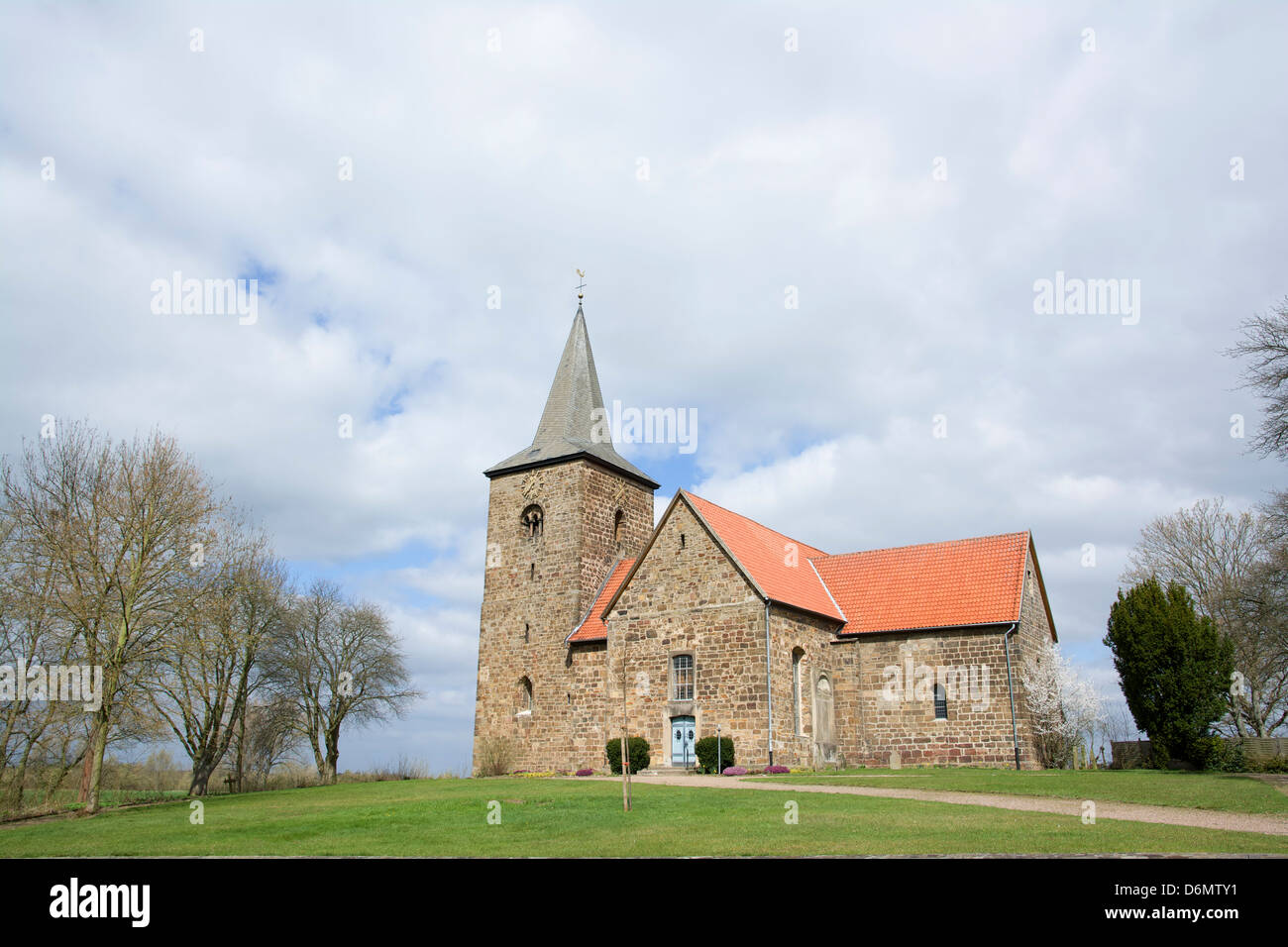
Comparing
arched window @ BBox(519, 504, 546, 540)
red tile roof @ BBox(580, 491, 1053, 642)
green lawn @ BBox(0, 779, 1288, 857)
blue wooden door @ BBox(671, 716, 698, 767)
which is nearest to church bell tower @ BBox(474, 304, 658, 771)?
arched window @ BBox(519, 504, 546, 540)

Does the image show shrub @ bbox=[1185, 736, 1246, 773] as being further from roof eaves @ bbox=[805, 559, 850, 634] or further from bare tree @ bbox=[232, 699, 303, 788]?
bare tree @ bbox=[232, 699, 303, 788]

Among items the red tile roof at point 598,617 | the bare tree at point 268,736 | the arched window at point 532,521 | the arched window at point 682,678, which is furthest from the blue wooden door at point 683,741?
the bare tree at point 268,736

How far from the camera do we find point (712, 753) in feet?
89.1

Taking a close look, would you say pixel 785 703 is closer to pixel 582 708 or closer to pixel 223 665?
pixel 582 708

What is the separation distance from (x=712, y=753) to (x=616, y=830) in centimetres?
1486

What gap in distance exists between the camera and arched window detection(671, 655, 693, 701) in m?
29.0

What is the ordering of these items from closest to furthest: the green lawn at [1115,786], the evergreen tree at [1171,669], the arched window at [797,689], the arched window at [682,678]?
the green lawn at [1115,786]
the evergreen tree at [1171,669]
the arched window at [797,689]
the arched window at [682,678]

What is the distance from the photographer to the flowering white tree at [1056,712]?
2777 centimetres

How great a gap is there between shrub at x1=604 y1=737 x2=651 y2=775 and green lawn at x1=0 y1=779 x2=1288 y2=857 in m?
7.77

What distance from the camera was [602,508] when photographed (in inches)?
1468

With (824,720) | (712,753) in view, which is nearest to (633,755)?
(712,753)

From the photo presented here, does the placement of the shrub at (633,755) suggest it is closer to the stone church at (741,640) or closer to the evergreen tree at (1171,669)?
the stone church at (741,640)

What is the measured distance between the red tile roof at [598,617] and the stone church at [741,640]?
0.08m
